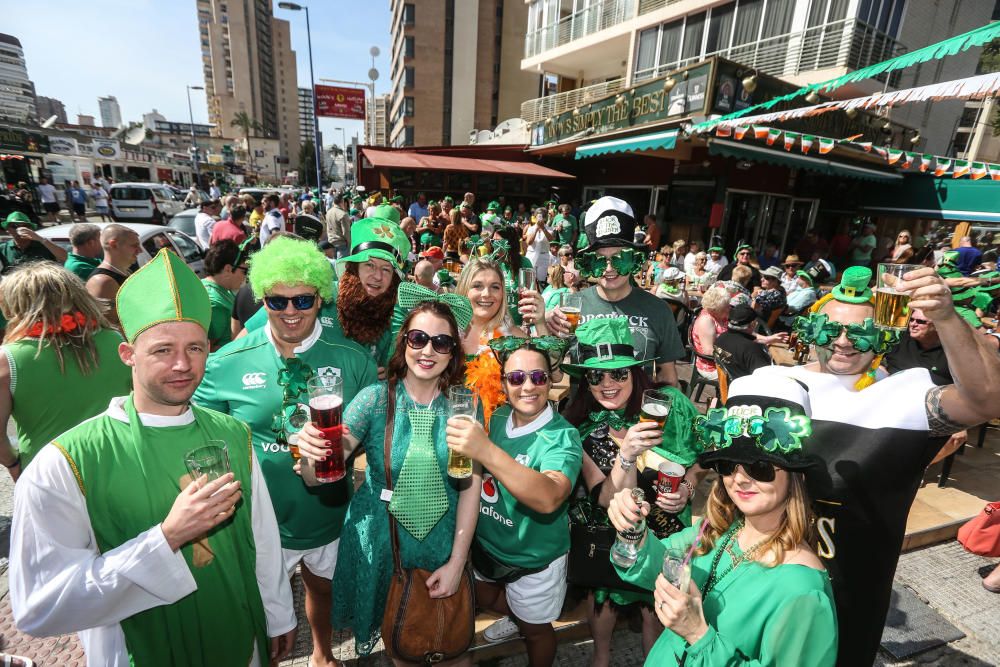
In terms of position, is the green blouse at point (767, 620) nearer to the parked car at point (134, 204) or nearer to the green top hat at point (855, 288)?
the green top hat at point (855, 288)

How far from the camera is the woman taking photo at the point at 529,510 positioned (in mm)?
2250

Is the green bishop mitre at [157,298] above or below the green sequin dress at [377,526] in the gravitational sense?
above

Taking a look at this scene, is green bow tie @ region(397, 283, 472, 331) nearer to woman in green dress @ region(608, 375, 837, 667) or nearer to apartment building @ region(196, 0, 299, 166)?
woman in green dress @ region(608, 375, 837, 667)

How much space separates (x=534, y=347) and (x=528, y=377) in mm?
180

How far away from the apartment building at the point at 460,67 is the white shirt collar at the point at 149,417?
48.7 m

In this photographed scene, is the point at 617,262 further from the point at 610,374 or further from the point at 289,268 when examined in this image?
the point at 289,268

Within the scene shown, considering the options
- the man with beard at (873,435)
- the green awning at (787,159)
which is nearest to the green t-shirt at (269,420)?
the man with beard at (873,435)

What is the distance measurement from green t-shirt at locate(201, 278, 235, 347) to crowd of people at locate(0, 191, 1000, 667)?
1.49 m

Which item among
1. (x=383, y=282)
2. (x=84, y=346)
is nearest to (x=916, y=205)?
(x=383, y=282)

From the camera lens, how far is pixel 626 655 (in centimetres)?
307

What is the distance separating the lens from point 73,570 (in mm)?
1446

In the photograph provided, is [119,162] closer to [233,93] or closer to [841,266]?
[841,266]

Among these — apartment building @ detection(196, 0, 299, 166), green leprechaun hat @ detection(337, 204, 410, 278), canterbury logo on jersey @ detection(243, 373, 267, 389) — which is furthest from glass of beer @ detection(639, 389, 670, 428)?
apartment building @ detection(196, 0, 299, 166)

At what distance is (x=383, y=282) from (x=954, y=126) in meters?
28.4
